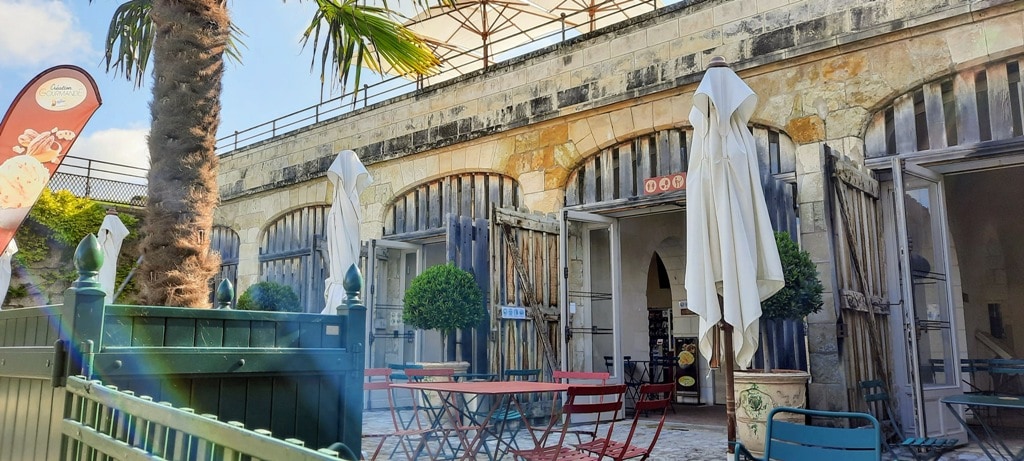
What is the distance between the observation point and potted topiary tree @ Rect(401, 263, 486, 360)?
815 cm

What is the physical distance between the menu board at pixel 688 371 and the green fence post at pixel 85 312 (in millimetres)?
9486

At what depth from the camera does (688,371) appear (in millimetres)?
11070

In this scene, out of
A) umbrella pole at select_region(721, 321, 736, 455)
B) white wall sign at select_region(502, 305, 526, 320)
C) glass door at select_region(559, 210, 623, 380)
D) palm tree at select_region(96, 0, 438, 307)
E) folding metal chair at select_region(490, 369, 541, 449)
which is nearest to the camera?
umbrella pole at select_region(721, 321, 736, 455)

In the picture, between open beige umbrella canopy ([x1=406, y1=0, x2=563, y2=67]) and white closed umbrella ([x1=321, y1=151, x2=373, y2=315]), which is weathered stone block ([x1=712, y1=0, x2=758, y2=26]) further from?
open beige umbrella canopy ([x1=406, y1=0, x2=563, y2=67])

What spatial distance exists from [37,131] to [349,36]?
285 cm

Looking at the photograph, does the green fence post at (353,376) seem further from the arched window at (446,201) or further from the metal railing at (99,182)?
the metal railing at (99,182)

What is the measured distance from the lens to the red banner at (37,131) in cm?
630

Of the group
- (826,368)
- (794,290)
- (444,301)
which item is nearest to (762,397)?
(794,290)

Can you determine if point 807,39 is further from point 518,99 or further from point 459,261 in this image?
point 459,261

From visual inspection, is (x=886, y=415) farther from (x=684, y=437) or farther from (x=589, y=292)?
(x=589, y=292)

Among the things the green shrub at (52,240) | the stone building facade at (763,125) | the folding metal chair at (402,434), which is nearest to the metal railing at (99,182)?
the green shrub at (52,240)

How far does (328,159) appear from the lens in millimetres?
11898

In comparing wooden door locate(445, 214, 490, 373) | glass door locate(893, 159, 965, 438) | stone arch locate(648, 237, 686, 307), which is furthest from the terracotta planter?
stone arch locate(648, 237, 686, 307)

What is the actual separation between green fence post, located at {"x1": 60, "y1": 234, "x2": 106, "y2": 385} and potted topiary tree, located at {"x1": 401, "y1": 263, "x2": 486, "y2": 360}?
19.1 feet
